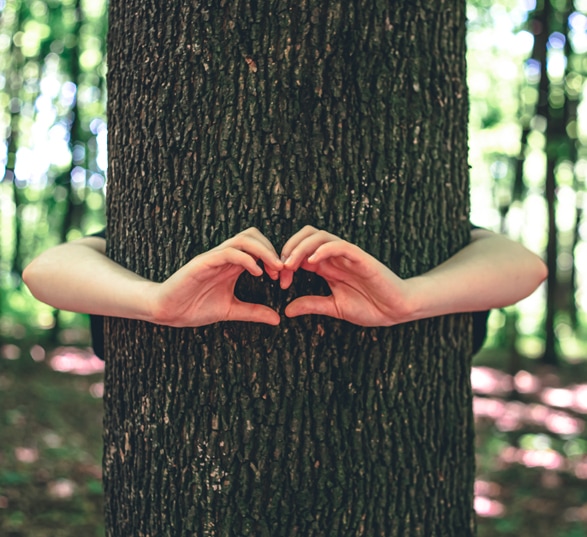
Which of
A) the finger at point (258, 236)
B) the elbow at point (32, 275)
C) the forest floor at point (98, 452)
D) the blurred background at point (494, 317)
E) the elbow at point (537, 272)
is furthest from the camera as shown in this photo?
the blurred background at point (494, 317)

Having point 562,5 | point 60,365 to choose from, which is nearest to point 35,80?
point 60,365

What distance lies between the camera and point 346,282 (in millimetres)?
1532

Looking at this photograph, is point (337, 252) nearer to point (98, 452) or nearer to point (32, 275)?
point (32, 275)

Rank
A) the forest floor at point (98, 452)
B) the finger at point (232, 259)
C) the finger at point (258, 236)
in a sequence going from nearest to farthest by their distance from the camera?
1. the finger at point (232, 259)
2. the finger at point (258, 236)
3. the forest floor at point (98, 452)

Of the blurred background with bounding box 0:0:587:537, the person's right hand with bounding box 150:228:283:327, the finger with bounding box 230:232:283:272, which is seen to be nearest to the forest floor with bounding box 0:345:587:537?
the blurred background with bounding box 0:0:587:537

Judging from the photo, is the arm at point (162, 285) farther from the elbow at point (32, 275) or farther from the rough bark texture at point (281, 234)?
the rough bark texture at point (281, 234)

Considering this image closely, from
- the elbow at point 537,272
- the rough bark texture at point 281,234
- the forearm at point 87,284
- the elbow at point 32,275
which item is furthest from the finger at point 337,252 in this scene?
the elbow at point 32,275

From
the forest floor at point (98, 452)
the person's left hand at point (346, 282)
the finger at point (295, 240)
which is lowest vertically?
the forest floor at point (98, 452)

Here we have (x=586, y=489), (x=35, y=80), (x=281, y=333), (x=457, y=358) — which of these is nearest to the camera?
(x=281, y=333)

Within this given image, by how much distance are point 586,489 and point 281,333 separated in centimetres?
598

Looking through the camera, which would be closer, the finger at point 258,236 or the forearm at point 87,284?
the finger at point 258,236

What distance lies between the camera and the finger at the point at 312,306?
154cm

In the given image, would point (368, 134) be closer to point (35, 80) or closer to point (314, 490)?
point (314, 490)

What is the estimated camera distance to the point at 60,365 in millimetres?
11406
